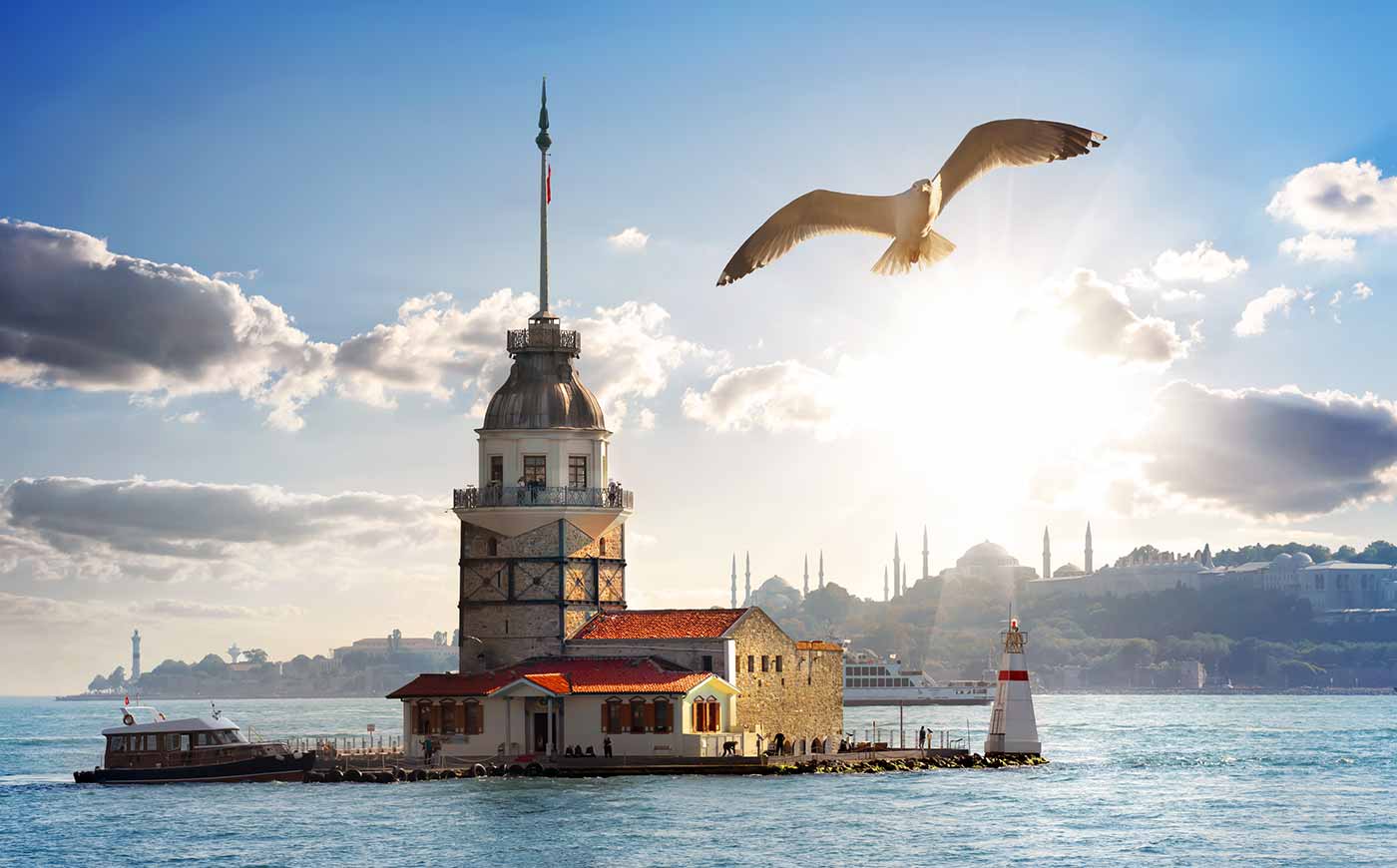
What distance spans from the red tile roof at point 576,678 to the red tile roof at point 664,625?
108cm

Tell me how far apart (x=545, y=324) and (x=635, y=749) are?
16.1 metres

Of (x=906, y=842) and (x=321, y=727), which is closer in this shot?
(x=906, y=842)

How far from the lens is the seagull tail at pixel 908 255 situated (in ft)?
70.1

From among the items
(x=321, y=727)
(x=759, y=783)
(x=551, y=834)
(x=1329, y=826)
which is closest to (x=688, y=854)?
(x=551, y=834)

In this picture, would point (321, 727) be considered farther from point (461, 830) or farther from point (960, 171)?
point (960, 171)

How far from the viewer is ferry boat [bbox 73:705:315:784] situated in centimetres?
6862

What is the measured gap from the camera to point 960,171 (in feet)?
71.0

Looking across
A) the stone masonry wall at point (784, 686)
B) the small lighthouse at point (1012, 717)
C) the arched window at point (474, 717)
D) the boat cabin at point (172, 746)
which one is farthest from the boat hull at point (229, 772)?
the small lighthouse at point (1012, 717)

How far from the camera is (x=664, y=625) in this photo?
71.4 metres

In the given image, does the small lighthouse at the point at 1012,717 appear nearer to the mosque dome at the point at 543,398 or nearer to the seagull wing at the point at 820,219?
the mosque dome at the point at 543,398

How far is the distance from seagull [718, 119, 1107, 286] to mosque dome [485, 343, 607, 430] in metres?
51.1

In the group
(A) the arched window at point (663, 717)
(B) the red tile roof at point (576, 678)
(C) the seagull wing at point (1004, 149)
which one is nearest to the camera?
(C) the seagull wing at point (1004, 149)

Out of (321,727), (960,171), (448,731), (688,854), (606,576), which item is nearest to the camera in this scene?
(960,171)

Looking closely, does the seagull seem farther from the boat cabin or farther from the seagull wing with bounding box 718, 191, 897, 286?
the boat cabin
